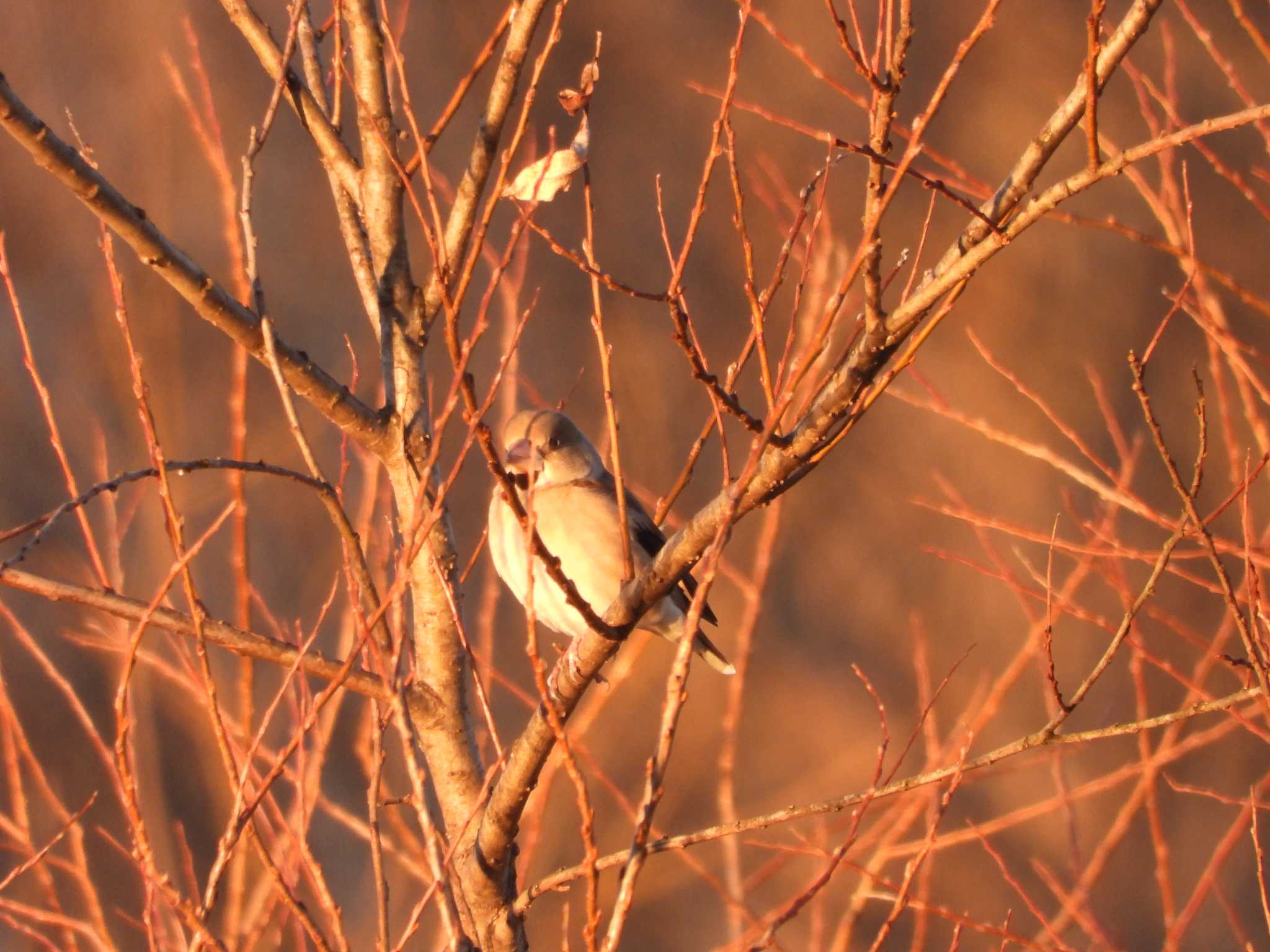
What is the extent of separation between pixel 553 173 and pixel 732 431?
5.63m

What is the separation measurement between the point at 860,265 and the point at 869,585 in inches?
294

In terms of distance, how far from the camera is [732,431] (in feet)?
24.8

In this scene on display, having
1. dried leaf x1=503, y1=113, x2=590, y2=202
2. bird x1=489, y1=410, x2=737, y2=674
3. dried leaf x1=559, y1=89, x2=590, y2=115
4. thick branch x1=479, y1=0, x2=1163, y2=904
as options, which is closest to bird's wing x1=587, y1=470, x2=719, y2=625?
bird x1=489, y1=410, x2=737, y2=674

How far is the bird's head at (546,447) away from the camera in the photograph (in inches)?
135

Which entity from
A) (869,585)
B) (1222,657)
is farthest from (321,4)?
(1222,657)

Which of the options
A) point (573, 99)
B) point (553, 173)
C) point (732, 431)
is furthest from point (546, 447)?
point (732, 431)

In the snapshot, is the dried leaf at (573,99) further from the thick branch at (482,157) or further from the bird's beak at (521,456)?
the bird's beak at (521,456)

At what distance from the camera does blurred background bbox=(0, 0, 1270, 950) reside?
6242 millimetres

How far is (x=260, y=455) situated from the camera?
21.2ft

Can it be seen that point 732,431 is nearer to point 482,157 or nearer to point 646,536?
point 646,536

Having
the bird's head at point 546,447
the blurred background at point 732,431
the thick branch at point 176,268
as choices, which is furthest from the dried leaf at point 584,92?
the blurred background at point 732,431

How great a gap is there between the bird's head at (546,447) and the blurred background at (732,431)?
64 centimetres

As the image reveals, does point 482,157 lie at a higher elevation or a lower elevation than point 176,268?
higher

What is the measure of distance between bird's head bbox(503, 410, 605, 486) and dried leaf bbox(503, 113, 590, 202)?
136cm
